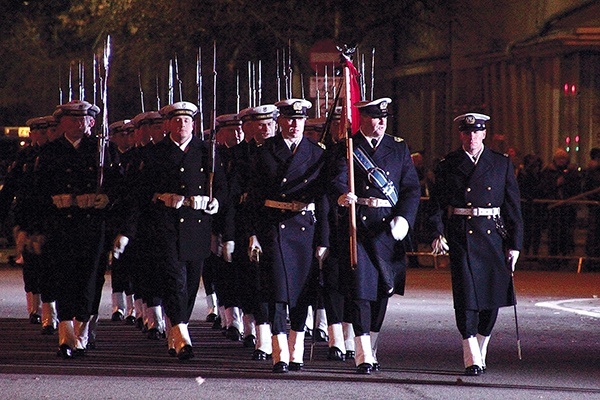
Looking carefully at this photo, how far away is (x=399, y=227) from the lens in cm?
1295

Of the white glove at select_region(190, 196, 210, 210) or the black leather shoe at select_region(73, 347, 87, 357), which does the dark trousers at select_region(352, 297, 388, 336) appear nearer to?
the white glove at select_region(190, 196, 210, 210)

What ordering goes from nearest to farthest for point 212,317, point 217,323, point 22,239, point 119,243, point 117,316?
point 119,243, point 22,239, point 217,323, point 212,317, point 117,316

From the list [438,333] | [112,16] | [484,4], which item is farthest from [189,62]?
[438,333]

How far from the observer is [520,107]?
1403 inches

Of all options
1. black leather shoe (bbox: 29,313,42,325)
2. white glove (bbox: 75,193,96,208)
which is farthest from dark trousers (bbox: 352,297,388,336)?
black leather shoe (bbox: 29,313,42,325)

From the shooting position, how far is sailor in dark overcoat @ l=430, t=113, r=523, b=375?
13.1m

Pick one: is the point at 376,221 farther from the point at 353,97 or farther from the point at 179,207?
the point at 179,207

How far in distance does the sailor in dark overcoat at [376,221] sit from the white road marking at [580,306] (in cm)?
567

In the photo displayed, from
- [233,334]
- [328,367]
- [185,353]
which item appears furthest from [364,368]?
[233,334]

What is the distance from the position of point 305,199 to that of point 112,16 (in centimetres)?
2125

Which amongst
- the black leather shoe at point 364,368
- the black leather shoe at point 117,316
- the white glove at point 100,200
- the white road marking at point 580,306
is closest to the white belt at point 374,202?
the black leather shoe at point 364,368

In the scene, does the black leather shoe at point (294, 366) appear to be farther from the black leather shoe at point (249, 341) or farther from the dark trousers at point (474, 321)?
the black leather shoe at point (249, 341)

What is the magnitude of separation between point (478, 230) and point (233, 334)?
3.48 meters

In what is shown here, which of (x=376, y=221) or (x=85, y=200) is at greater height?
(x=85, y=200)
